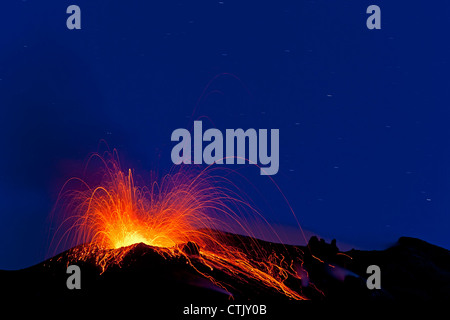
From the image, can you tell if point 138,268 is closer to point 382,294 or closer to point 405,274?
point 382,294

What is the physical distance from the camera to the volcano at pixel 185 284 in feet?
35.0

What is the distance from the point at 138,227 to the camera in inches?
611

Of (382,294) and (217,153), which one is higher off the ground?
(217,153)

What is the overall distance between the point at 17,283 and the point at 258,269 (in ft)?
24.9

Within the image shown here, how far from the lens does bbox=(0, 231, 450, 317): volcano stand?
35.0 ft

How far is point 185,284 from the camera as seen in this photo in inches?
437

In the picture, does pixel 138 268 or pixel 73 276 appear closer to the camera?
pixel 73 276
